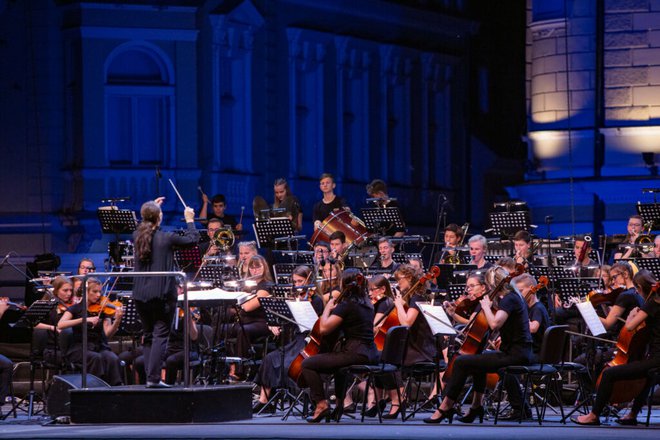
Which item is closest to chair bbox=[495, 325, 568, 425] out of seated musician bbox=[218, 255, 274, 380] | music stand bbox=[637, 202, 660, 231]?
seated musician bbox=[218, 255, 274, 380]

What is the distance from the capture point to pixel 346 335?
49.1 feet

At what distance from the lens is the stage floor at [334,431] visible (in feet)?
43.0

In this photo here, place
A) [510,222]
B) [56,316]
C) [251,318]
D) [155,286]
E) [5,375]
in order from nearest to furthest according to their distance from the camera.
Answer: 1. [155,286]
2. [5,375]
3. [56,316]
4. [251,318]
5. [510,222]

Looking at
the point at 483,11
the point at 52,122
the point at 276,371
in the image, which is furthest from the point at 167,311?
the point at 483,11

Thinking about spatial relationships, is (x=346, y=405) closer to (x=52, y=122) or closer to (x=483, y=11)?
(x=52, y=122)

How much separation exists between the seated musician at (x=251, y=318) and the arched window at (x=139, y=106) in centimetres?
706

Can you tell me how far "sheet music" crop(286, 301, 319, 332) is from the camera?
15.3 m

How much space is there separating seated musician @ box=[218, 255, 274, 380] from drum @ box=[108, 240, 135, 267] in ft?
6.06

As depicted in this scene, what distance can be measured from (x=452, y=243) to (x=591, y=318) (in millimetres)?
3295

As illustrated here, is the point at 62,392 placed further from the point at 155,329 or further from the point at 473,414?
the point at 473,414

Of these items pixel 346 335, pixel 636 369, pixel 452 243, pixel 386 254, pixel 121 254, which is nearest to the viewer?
pixel 636 369

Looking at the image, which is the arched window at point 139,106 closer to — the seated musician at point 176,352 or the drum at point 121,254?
the drum at point 121,254

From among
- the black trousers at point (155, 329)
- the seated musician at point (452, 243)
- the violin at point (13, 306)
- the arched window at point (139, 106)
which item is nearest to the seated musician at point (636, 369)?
the seated musician at point (452, 243)

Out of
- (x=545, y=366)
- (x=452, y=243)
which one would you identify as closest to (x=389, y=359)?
(x=545, y=366)
